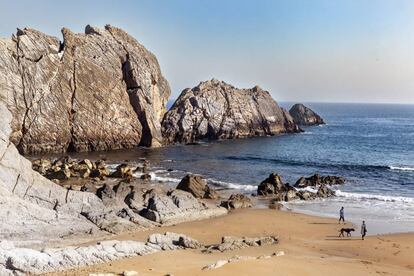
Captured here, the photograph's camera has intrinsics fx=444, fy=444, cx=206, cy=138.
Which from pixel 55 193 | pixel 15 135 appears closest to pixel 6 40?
pixel 15 135

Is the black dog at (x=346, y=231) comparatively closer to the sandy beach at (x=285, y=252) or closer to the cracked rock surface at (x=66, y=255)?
the sandy beach at (x=285, y=252)

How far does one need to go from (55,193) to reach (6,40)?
46218 millimetres

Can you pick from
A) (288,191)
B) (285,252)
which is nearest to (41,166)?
(288,191)

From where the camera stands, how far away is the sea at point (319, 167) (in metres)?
39.8

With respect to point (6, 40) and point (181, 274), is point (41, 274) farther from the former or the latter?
point (6, 40)

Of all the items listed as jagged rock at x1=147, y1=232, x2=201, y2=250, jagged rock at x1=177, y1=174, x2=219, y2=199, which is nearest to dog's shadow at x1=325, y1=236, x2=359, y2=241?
jagged rock at x1=147, y1=232, x2=201, y2=250

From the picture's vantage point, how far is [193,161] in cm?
6650

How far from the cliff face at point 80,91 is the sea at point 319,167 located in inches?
210

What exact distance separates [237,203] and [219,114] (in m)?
56.1

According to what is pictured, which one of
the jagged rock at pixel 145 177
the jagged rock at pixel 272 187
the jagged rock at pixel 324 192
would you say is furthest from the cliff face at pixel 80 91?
the jagged rock at pixel 324 192

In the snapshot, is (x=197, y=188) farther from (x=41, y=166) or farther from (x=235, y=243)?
(x=41, y=166)

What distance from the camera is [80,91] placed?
7044 centimetres

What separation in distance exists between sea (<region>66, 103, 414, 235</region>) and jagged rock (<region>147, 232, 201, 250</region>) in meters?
14.6

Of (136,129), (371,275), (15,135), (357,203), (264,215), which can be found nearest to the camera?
(371,275)
